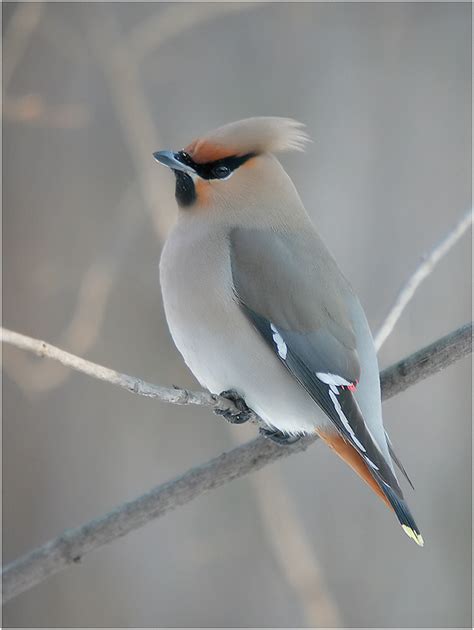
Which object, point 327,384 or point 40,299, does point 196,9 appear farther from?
point 327,384

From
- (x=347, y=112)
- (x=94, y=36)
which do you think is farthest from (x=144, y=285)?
(x=347, y=112)

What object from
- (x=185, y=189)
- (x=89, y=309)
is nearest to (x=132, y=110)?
(x=89, y=309)

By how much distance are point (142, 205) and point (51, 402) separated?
101 centimetres

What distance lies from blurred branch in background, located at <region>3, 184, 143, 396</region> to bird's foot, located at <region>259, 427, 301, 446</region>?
1.35 meters

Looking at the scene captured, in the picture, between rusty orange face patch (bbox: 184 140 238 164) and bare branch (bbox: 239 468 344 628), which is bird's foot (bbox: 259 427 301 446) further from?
bare branch (bbox: 239 468 344 628)

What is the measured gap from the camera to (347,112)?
16.1ft

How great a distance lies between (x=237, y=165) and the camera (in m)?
3.15

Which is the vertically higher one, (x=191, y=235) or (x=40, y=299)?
(x=191, y=235)

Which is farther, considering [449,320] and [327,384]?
[449,320]

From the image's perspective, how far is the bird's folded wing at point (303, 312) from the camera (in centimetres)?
277

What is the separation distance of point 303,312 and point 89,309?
1473 millimetres

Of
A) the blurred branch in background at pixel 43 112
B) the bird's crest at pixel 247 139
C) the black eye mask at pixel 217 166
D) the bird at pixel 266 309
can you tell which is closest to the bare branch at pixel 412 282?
the bird at pixel 266 309

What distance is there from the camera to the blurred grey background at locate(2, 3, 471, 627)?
4211mm

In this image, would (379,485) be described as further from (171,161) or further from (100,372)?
(171,161)
